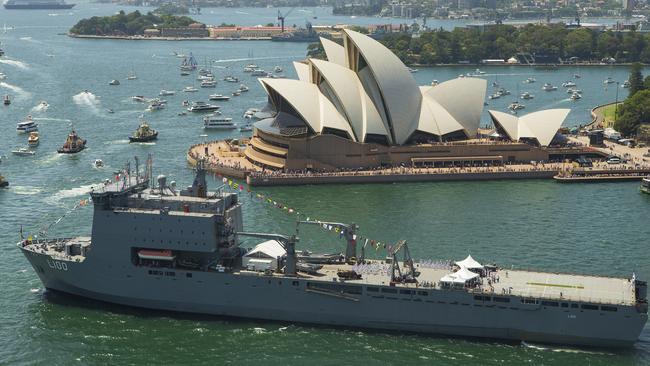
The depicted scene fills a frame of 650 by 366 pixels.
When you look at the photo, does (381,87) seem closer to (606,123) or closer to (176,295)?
(606,123)

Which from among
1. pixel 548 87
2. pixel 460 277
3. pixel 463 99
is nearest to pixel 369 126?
pixel 463 99

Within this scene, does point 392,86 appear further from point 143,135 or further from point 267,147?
point 143,135

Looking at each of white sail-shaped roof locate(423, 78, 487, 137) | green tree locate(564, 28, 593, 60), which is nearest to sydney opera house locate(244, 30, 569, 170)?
white sail-shaped roof locate(423, 78, 487, 137)

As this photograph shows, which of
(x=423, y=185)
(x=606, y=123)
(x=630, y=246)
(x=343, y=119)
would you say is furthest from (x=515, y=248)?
(x=606, y=123)

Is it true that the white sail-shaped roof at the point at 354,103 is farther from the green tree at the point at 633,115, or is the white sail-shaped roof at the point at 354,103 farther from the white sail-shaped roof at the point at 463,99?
the green tree at the point at 633,115

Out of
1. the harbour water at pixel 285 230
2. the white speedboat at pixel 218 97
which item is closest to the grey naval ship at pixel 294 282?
the harbour water at pixel 285 230

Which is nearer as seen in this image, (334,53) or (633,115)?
(334,53)

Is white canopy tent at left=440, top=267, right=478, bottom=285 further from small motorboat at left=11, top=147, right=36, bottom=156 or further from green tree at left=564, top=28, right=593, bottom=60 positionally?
green tree at left=564, top=28, right=593, bottom=60
